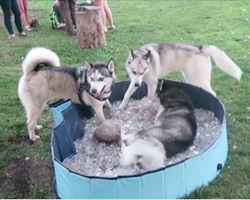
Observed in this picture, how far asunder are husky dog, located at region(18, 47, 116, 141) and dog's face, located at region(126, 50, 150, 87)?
0.27 meters

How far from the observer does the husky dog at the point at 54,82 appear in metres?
4.66

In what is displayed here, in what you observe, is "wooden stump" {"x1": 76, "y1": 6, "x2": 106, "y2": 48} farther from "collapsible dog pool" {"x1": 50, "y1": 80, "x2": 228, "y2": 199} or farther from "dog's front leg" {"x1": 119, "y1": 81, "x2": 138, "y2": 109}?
"collapsible dog pool" {"x1": 50, "y1": 80, "x2": 228, "y2": 199}

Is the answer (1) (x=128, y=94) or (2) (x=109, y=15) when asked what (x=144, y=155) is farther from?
(2) (x=109, y=15)

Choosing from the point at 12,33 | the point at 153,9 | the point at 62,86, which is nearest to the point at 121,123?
the point at 62,86

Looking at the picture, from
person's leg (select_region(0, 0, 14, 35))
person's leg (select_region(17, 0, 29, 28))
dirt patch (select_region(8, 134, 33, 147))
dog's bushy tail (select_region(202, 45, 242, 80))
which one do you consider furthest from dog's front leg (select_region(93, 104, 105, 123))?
person's leg (select_region(17, 0, 29, 28))

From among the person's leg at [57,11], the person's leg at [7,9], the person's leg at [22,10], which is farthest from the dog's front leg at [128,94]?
the person's leg at [22,10]

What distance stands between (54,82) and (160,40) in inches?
146

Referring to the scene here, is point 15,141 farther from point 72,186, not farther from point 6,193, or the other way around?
point 72,186

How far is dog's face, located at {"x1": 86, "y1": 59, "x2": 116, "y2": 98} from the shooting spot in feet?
15.1

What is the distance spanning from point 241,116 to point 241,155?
2.76 ft

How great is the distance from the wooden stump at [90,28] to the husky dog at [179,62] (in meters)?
2.83

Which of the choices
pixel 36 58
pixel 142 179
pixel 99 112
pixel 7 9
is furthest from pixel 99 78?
pixel 7 9

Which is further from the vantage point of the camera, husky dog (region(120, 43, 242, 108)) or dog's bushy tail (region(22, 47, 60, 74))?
husky dog (region(120, 43, 242, 108))

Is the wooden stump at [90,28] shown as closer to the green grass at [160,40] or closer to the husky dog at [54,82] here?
the green grass at [160,40]
